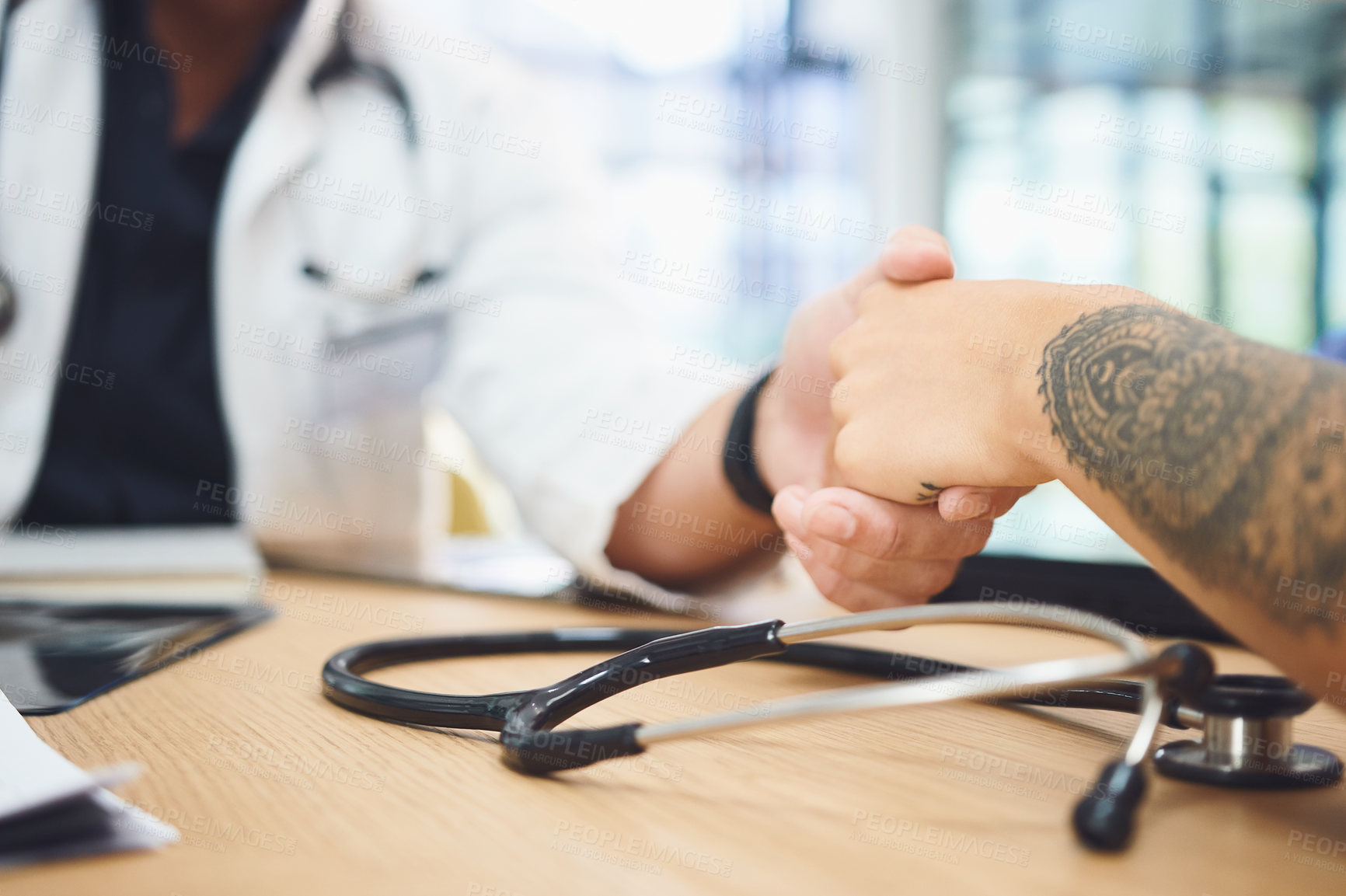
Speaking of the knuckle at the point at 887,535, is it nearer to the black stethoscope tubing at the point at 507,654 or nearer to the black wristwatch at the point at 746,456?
the black stethoscope tubing at the point at 507,654

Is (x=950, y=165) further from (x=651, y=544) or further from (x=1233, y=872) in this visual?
(x=1233, y=872)

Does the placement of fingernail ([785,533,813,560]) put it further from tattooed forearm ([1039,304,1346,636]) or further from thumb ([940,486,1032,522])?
tattooed forearm ([1039,304,1346,636])

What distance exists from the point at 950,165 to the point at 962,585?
2946mm

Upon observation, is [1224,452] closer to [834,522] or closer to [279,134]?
[834,522]

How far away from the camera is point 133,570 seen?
666mm

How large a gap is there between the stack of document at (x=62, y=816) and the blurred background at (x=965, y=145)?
1.98 ft

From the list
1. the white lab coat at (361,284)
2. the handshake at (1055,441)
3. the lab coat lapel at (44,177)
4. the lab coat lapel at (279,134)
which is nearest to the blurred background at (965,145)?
the white lab coat at (361,284)

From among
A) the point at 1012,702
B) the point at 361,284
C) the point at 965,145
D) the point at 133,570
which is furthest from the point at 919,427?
the point at 965,145

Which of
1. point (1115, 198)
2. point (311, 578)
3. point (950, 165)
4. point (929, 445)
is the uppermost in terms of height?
point (950, 165)

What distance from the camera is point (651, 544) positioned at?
0.70 m

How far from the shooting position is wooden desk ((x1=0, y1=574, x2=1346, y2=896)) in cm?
21

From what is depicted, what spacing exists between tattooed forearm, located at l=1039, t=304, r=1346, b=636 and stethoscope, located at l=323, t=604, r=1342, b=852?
0.03 metres

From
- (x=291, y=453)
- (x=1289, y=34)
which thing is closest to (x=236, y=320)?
(x=291, y=453)

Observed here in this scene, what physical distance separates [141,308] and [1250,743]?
0.99 metres
